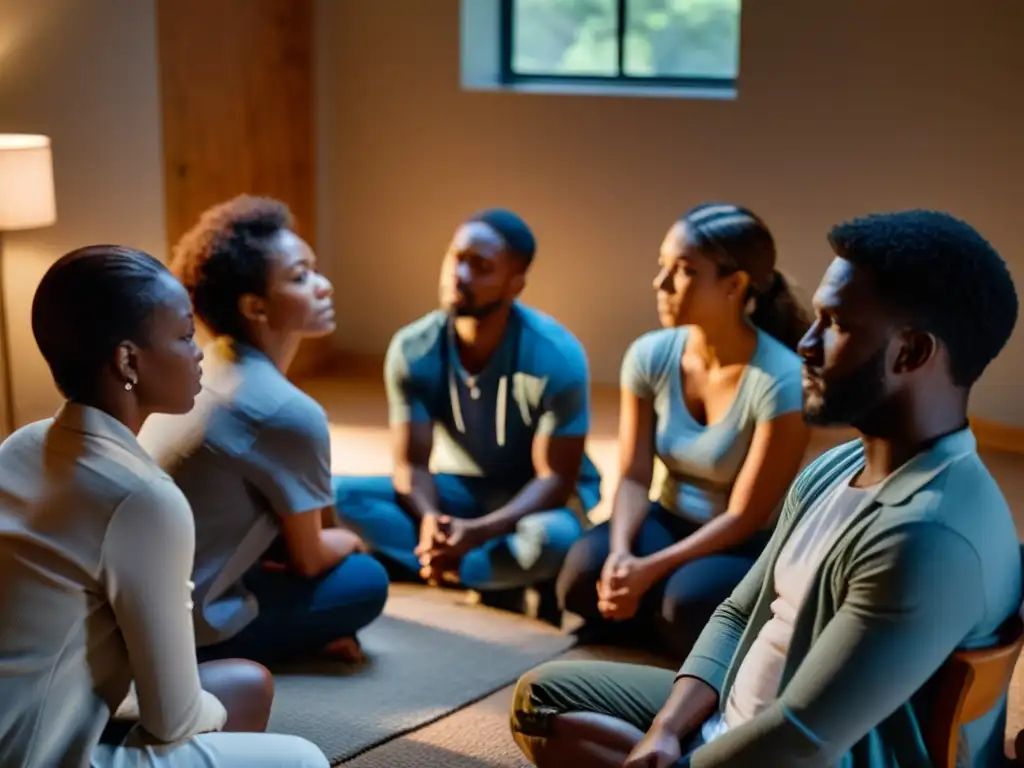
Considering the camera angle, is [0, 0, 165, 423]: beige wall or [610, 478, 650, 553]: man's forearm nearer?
[610, 478, 650, 553]: man's forearm

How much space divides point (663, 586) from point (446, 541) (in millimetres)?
484

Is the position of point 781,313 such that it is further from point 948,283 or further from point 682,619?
point 948,283

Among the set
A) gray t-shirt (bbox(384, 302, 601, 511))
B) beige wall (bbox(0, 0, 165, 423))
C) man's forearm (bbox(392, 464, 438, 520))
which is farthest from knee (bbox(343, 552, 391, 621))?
beige wall (bbox(0, 0, 165, 423))

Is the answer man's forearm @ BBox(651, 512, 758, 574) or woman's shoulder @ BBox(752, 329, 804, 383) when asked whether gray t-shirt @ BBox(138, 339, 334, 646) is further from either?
woman's shoulder @ BBox(752, 329, 804, 383)

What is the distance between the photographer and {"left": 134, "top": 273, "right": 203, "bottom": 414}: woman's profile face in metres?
1.68

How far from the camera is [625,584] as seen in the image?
2.70m

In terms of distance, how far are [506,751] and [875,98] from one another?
282 centimetres

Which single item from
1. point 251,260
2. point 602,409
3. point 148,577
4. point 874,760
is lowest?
point 602,409

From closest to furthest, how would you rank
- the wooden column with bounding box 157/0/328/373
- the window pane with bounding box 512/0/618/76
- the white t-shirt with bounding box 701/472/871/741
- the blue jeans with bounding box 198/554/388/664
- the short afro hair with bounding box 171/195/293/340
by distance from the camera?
1. the white t-shirt with bounding box 701/472/871/741
2. the short afro hair with bounding box 171/195/293/340
3. the blue jeans with bounding box 198/554/388/664
4. the wooden column with bounding box 157/0/328/373
5. the window pane with bounding box 512/0/618/76

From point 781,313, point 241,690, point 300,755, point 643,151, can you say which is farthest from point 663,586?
point 643,151

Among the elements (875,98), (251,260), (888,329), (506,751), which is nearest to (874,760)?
(888,329)

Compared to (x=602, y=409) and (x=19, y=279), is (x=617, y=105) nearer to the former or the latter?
(x=602, y=409)

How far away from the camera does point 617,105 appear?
480 cm

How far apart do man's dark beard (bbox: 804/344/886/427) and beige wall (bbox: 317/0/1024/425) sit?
10.3 feet
